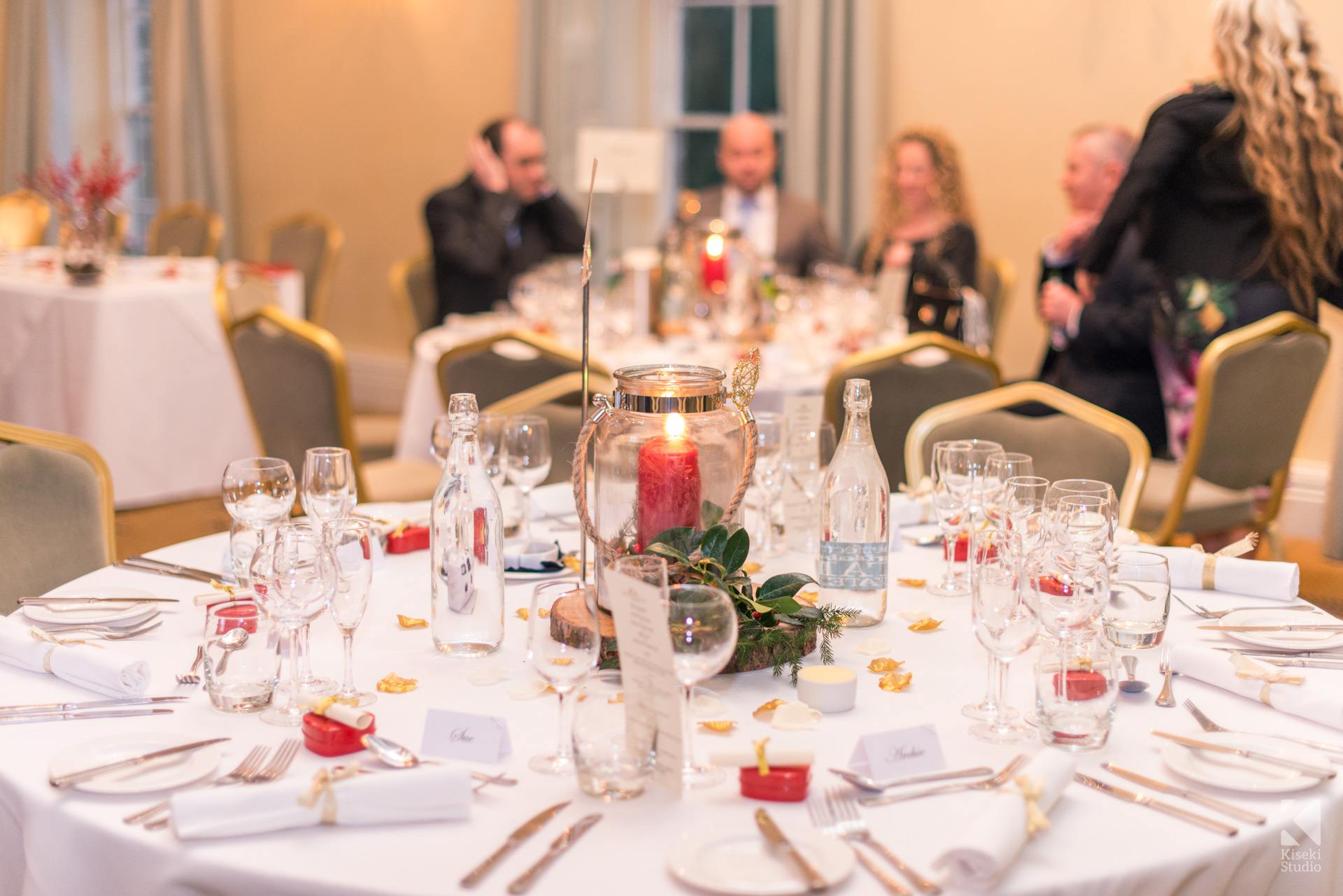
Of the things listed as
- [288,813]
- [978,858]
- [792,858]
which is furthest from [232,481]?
[978,858]

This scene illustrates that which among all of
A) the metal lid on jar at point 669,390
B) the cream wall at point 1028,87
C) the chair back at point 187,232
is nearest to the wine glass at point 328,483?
the metal lid on jar at point 669,390

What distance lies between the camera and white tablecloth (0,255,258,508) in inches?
176

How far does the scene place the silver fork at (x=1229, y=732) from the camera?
125 cm

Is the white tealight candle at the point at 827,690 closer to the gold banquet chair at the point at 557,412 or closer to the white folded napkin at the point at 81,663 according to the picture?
the white folded napkin at the point at 81,663

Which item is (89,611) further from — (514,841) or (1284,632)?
(1284,632)

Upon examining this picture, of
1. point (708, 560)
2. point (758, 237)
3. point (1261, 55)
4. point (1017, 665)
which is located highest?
point (1261, 55)

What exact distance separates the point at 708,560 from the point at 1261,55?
2.74 metres

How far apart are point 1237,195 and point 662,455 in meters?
2.68

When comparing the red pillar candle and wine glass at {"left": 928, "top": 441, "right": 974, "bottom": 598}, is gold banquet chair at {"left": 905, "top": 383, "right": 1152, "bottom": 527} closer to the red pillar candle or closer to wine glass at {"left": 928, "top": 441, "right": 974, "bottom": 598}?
wine glass at {"left": 928, "top": 441, "right": 974, "bottom": 598}

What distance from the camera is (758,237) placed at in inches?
216

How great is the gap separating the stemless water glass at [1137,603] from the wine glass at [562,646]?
0.64m

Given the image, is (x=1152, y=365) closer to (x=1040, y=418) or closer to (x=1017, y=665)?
(x=1040, y=418)

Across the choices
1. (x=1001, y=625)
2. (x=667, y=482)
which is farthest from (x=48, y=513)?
(x=1001, y=625)

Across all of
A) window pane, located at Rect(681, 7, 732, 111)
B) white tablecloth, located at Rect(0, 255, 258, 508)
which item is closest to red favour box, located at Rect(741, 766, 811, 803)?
white tablecloth, located at Rect(0, 255, 258, 508)
